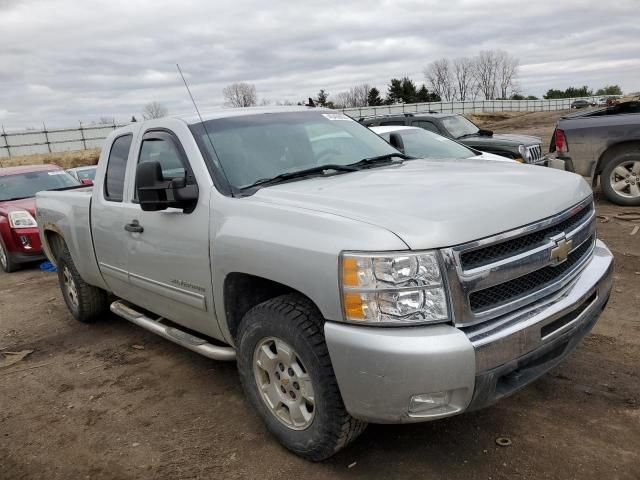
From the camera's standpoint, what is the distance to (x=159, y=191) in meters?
3.35

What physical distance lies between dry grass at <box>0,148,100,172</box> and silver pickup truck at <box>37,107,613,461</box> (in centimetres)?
3353

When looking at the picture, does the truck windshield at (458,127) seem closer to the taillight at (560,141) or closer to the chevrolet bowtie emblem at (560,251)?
the taillight at (560,141)

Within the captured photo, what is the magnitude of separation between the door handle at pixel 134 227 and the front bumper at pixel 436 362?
1917 mm

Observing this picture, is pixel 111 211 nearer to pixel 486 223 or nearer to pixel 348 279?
pixel 348 279

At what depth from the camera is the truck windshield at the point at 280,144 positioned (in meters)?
3.50

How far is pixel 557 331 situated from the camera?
273 cm

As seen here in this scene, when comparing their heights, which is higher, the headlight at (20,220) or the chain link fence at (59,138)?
the chain link fence at (59,138)

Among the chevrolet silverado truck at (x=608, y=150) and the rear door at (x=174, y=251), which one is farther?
the chevrolet silverado truck at (x=608, y=150)

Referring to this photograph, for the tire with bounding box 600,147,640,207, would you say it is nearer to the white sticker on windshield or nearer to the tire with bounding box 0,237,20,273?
the white sticker on windshield

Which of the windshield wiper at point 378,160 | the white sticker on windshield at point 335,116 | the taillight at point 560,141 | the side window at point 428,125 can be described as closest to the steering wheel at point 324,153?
the windshield wiper at point 378,160

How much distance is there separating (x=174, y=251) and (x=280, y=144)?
100cm

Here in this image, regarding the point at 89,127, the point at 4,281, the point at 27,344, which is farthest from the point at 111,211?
the point at 89,127

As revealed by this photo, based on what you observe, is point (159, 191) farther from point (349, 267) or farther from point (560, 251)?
point (560, 251)

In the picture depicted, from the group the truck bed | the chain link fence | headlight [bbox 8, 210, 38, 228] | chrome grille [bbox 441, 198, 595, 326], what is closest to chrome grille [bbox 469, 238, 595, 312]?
chrome grille [bbox 441, 198, 595, 326]
